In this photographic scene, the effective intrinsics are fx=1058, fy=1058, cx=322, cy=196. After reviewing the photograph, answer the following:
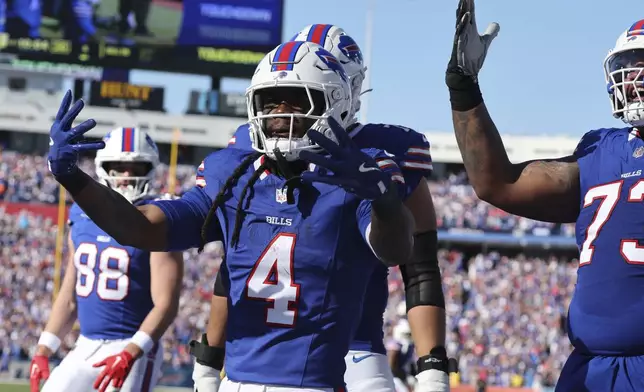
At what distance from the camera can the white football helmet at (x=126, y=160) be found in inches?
240

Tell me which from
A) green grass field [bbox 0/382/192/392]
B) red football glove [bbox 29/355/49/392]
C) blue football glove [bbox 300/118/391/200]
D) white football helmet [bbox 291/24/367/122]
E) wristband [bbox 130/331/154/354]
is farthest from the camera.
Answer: green grass field [bbox 0/382/192/392]

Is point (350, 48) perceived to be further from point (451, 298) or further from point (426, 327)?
point (451, 298)

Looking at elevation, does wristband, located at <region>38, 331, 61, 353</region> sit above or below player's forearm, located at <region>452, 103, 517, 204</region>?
below

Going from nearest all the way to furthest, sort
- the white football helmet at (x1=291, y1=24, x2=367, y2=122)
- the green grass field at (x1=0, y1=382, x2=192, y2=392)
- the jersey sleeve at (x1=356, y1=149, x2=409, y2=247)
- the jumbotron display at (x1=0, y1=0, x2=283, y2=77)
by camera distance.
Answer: the jersey sleeve at (x1=356, y1=149, x2=409, y2=247)
the white football helmet at (x1=291, y1=24, x2=367, y2=122)
the green grass field at (x1=0, y1=382, x2=192, y2=392)
the jumbotron display at (x1=0, y1=0, x2=283, y2=77)

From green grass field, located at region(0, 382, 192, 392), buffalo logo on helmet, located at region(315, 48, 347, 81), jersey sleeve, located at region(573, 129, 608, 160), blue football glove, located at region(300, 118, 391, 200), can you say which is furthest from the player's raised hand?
green grass field, located at region(0, 382, 192, 392)

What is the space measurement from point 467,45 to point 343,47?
1.19 meters

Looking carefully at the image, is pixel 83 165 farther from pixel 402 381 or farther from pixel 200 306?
pixel 402 381

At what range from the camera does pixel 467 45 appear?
319 cm

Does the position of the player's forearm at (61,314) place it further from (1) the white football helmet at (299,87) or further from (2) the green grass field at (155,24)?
(2) the green grass field at (155,24)

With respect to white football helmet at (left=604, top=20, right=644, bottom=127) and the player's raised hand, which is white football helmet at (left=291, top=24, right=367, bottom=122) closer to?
the player's raised hand

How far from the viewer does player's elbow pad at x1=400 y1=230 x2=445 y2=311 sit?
3980mm

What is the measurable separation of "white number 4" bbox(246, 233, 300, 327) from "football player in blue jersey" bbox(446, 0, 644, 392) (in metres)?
0.69

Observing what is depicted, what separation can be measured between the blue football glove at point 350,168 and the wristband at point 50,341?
359 centimetres

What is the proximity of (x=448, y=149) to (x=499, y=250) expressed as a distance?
6355 millimetres
